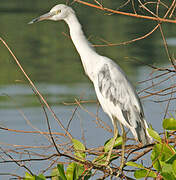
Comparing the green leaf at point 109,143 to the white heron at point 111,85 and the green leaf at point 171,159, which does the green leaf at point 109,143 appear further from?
the white heron at point 111,85

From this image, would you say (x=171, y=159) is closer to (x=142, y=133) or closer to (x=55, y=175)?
(x=55, y=175)

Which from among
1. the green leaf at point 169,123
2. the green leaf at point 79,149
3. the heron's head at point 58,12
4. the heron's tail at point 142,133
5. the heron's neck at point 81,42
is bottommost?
the heron's tail at point 142,133

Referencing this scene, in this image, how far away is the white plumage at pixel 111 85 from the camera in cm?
303

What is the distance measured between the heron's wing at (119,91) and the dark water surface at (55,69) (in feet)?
2.20

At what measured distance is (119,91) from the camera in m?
3.13

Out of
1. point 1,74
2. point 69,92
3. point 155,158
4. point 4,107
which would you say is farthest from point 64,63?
point 155,158

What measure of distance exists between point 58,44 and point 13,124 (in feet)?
29.0

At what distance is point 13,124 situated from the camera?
28.8ft

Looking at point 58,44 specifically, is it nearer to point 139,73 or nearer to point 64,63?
point 64,63

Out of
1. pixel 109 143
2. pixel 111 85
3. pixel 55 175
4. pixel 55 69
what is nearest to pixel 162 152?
pixel 109 143

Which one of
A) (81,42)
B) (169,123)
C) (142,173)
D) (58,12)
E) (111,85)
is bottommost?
(142,173)

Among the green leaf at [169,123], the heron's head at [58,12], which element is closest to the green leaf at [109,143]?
the green leaf at [169,123]

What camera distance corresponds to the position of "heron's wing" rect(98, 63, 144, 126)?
306 centimetres

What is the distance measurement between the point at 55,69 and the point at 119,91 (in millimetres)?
10596
